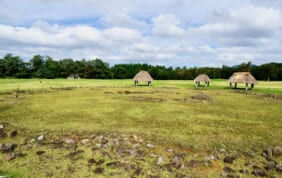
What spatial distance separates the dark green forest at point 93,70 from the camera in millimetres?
59906

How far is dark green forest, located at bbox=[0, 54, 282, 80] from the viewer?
59.9 m

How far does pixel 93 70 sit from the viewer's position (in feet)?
222

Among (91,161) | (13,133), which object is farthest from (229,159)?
(13,133)

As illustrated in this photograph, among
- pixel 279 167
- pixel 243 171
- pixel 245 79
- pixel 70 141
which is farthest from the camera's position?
pixel 245 79

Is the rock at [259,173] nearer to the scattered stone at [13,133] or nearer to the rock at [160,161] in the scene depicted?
the rock at [160,161]

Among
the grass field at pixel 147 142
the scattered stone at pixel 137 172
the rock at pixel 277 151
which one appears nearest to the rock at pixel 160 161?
the grass field at pixel 147 142

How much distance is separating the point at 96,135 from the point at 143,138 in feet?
5.89

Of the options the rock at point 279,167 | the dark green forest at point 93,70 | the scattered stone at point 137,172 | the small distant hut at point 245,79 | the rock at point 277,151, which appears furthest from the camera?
the dark green forest at point 93,70

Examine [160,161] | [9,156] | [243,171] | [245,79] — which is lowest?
[243,171]

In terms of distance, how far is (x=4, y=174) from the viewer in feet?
16.0

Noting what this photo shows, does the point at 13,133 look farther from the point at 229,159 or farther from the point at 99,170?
the point at 229,159

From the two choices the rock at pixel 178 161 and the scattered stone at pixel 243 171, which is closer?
the scattered stone at pixel 243 171

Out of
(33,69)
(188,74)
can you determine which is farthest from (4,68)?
(188,74)

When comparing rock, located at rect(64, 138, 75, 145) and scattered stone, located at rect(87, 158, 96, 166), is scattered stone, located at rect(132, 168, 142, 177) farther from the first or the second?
rock, located at rect(64, 138, 75, 145)
